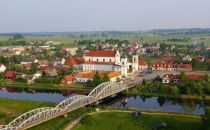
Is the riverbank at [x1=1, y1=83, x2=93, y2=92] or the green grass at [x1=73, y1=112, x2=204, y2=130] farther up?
the green grass at [x1=73, y1=112, x2=204, y2=130]

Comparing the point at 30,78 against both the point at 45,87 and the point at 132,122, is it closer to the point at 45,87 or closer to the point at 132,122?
the point at 45,87

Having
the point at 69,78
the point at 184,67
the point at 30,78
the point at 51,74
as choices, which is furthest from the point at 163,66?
the point at 30,78

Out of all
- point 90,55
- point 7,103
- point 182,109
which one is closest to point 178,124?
point 182,109

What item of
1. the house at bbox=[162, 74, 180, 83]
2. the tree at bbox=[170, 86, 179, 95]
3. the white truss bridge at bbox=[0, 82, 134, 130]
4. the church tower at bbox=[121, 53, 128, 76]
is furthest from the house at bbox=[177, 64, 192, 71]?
the white truss bridge at bbox=[0, 82, 134, 130]

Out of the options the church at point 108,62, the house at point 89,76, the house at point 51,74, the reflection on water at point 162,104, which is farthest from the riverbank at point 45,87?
the church at point 108,62

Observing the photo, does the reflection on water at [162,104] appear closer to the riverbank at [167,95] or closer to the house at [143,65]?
the riverbank at [167,95]

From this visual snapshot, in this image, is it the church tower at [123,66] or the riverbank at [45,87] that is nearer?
the riverbank at [45,87]

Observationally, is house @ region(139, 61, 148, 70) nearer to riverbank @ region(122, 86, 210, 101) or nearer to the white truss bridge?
riverbank @ region(122, 86, 210, 101)

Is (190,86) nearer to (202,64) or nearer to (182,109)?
(182,109)
